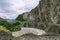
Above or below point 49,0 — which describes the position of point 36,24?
below

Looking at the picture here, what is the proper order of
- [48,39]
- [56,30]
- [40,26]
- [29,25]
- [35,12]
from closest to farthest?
[48,39]
[56,30]
[40,26]
[29,25]
[35,12]

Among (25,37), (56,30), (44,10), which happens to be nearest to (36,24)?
(44,10)

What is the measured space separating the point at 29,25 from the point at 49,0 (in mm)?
7845

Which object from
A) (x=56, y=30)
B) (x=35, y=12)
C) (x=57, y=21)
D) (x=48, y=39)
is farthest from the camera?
(x=35, y=12)

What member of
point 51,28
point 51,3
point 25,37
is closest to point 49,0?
point 51,3

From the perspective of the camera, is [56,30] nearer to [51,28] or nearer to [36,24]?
[51,28]

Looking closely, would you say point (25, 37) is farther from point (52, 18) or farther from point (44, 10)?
point (44, 10)

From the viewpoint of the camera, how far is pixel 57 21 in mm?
40875

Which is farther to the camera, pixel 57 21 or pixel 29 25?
pixel 29 25

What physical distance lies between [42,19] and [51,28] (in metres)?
16.5

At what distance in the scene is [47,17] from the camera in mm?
48375

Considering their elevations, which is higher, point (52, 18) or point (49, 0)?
point (49, 0)

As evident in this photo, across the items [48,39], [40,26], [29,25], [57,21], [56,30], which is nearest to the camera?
[48,39]

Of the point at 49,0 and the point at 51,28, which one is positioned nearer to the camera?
the point at 51,28
